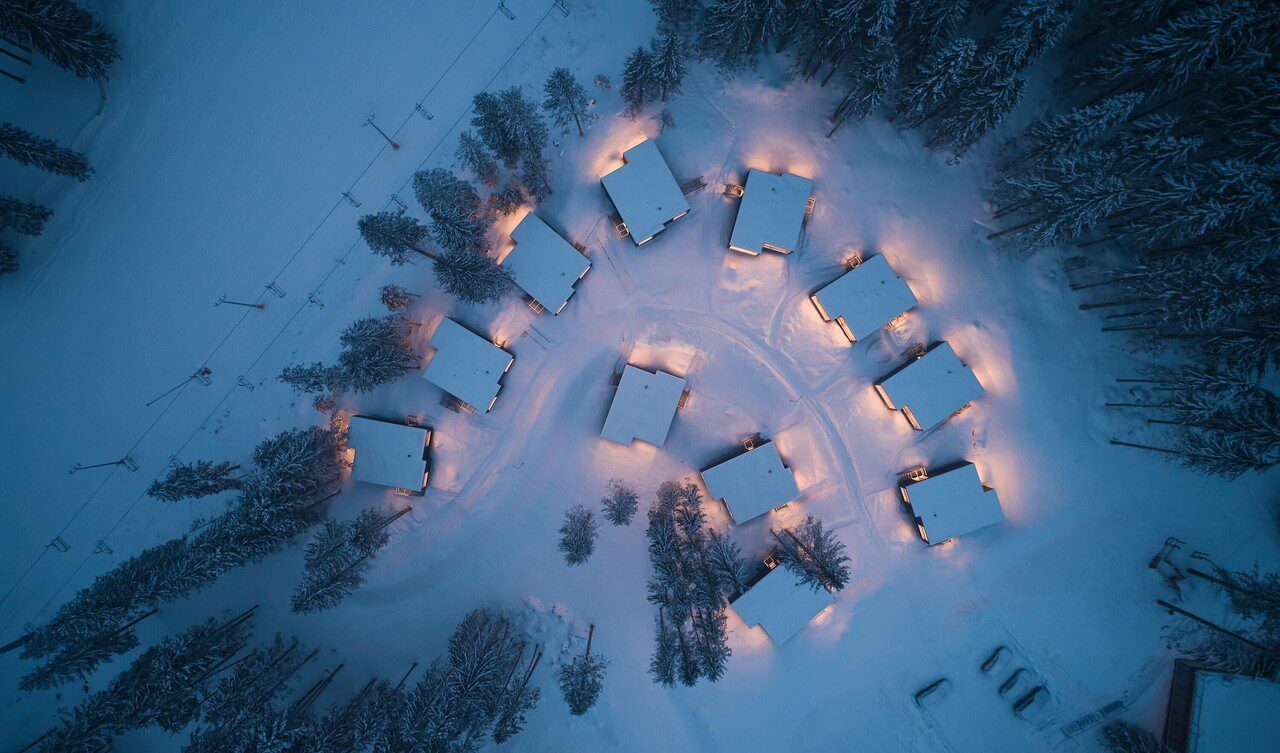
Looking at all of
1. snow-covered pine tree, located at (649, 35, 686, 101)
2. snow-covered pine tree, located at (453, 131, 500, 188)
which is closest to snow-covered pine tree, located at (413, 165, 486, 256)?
snow-covered pine tree, located at (453, 131, 500, 188)

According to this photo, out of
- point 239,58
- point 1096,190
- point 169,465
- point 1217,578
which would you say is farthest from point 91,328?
point 1217,578

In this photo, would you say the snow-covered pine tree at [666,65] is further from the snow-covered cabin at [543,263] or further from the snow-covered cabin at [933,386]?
the snow-covered cabin at [933,386]

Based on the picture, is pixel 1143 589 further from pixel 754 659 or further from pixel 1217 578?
pixel 754 659

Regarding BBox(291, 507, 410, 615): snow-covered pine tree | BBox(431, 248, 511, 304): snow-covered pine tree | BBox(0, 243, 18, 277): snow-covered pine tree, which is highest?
BBox(0, 243, 18, 277): snow-covered pine tree

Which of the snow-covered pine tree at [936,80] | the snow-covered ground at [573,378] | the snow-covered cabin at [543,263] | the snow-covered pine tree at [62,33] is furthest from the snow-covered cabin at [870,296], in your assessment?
the snow-covered pine tree at [62,33]

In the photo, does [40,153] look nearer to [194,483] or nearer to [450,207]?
[194,483]

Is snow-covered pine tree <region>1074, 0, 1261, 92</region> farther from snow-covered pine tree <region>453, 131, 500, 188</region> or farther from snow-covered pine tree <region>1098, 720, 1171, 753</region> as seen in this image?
snow-covered pine tree <region>1098, 720, 1171, 753</region>
